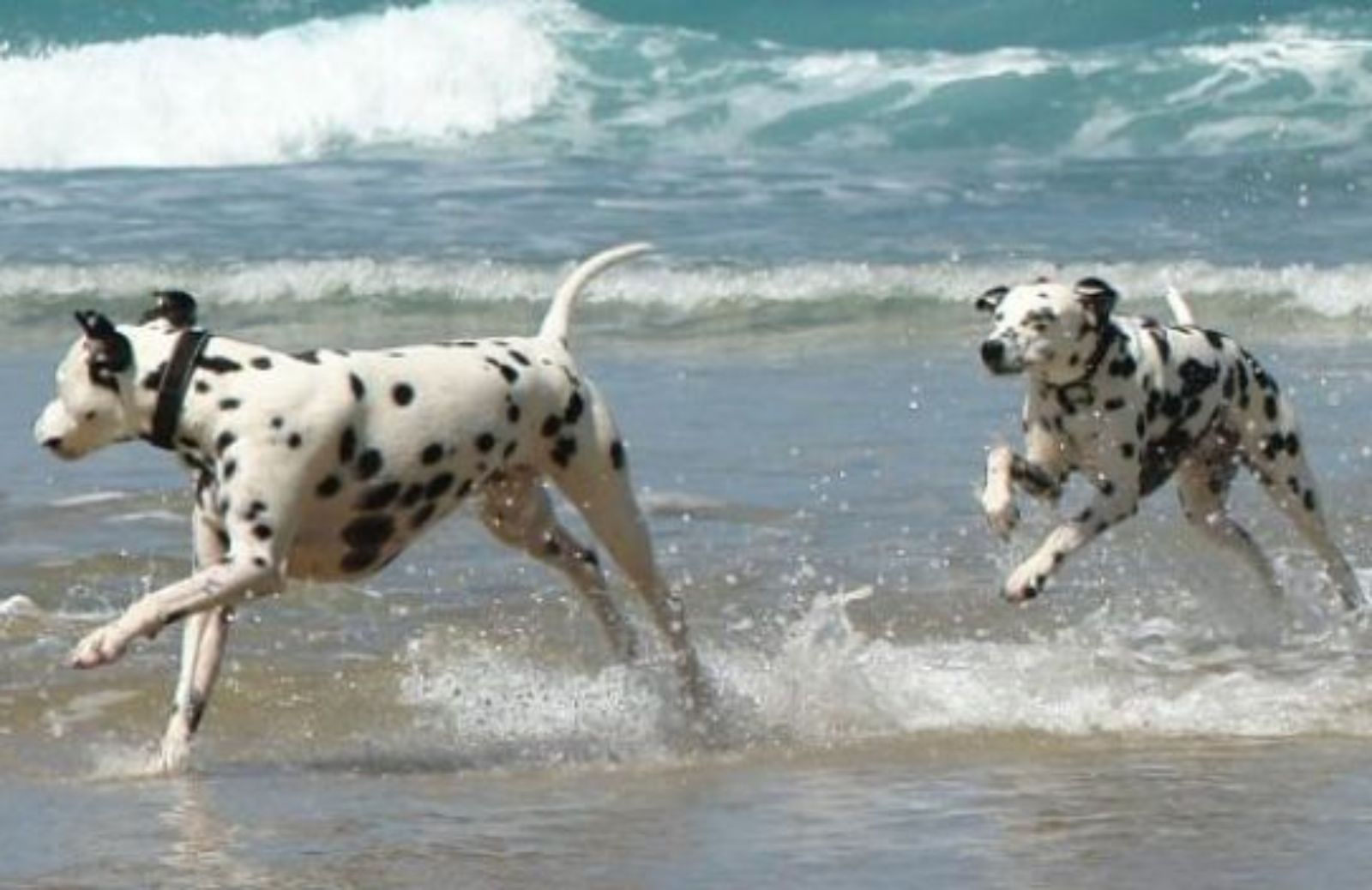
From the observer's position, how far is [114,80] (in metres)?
32.1

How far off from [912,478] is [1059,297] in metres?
3.25

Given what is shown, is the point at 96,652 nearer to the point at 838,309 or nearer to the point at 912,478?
the point at 912,478

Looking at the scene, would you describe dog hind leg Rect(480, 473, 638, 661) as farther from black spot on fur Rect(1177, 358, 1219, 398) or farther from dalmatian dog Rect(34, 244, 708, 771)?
black spot on fur Rect(1177, 358, 1219, 398)

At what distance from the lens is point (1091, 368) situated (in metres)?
10.1

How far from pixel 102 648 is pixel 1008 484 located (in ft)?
9.59

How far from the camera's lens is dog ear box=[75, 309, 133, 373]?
820cm

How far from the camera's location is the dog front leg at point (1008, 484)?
9.98 m

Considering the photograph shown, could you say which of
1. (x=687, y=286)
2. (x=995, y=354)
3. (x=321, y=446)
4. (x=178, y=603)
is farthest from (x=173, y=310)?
(x=687, y=286)

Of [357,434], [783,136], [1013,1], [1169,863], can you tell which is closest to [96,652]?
[357,434]

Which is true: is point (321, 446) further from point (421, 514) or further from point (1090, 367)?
point (1090, 367)

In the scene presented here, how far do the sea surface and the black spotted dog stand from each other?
1.17ft

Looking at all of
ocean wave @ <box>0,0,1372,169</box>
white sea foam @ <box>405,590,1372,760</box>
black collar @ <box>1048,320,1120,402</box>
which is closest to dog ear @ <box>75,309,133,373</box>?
white sea foam @ <box>405,590,1372,760</box>

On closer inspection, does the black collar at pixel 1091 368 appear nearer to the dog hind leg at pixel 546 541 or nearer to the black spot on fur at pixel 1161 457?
the black spot on fur at pixel 1161 457

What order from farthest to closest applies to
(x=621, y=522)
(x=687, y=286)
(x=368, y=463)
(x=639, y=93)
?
(x=639, y=93), (x=687, y=286), (x=621, y=522), (x=368, y=463)
